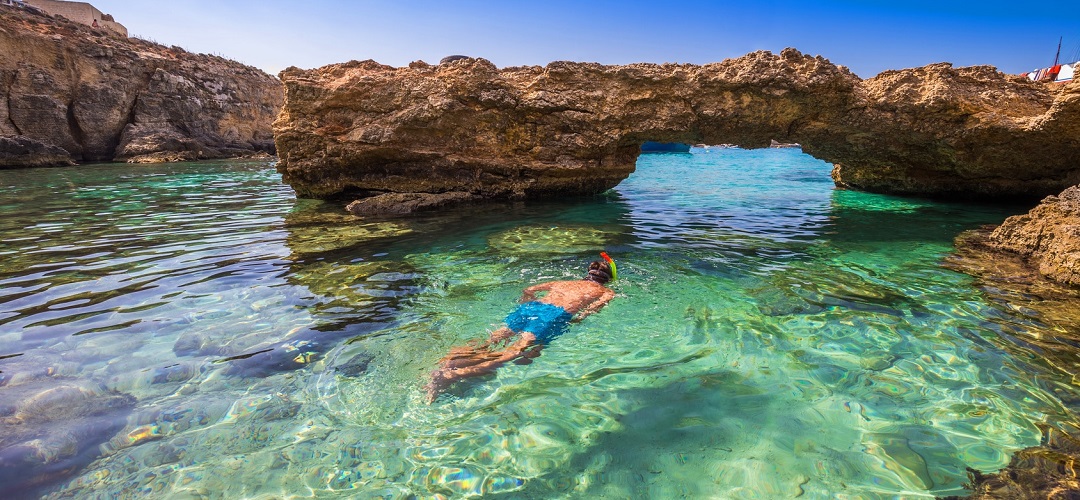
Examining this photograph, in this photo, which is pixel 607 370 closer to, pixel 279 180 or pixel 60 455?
pixel 60 455

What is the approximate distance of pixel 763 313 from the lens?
Result: 4297 mm

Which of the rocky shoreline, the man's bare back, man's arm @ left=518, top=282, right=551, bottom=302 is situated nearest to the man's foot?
the man's bare back

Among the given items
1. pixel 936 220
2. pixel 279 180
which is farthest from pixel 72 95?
pixel 936 220

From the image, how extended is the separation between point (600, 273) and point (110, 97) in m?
34.2

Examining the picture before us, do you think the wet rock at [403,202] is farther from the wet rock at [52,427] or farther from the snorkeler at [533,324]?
the wet rock at [52,427]

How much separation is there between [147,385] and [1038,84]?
541 inches

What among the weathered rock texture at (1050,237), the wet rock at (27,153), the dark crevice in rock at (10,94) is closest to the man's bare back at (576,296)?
the weathered rock texture at (1050,237)

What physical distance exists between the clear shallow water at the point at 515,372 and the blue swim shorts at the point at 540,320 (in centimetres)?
16

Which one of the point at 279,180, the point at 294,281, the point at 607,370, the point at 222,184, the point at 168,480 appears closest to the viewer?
the point at 168,480

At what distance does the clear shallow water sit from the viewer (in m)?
2.31

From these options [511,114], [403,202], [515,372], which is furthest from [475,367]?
[511,114]

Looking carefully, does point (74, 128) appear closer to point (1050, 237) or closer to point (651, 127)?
point (651, 127)

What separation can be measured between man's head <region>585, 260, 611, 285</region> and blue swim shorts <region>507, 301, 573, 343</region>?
921 mm

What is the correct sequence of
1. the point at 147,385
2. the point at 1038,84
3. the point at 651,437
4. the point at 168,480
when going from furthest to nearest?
the point at 1038,84
the point at 147,385
the point at 651,437
the point at 168,480
